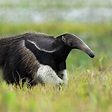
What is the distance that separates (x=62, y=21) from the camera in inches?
1237

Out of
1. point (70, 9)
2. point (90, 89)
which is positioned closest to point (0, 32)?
point (70, 9)

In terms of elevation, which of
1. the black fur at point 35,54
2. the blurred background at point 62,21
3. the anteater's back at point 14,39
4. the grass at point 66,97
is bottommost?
the grass at point 66,97

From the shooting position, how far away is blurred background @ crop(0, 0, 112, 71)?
24.1 meters

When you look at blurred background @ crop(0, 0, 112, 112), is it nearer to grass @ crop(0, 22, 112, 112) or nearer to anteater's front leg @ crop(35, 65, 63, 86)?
grass @ crop(0, 22, 112, 112)

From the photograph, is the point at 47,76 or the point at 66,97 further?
the point at 47,76

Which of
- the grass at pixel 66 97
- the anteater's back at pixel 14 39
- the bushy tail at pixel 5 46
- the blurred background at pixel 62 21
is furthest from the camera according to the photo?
the blurred background at pixel 62 21

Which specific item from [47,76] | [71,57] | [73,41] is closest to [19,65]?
[47,76]

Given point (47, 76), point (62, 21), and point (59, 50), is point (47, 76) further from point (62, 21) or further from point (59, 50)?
point (62, 21)

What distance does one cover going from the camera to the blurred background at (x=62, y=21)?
2408 centimetres

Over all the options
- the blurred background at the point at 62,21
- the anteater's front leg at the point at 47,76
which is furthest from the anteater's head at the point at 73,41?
the blurred background at the point at 62,21

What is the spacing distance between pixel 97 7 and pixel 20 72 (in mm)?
31551

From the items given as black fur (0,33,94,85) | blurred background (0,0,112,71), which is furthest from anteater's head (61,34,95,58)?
blurred background (0,0,112,71)

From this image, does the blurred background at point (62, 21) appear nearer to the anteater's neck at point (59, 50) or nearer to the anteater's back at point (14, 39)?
the anteater's back at point (14, 39)

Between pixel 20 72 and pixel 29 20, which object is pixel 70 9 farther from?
pixel 20 72
